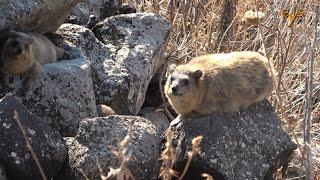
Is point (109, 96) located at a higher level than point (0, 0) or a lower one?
lower

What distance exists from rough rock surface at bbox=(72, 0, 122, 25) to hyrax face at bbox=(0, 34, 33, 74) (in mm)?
1358

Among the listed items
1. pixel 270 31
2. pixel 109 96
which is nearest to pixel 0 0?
pixel 109 96

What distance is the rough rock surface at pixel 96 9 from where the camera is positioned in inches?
287

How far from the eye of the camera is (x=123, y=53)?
6.63 meters

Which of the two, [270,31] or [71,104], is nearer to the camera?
[71,104]

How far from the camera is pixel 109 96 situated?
20.5 ft

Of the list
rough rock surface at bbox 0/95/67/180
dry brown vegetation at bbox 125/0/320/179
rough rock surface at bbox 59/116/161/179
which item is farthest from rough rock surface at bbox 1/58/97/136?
dry brown vegetation at bbox 125/0/320/179

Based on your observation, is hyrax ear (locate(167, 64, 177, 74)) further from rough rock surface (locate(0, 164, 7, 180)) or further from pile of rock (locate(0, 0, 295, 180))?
rough rock surface (locate(0, 164, 7, 180))

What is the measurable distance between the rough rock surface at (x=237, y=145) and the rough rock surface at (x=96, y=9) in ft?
7.62

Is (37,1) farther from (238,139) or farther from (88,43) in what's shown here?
(238,139)

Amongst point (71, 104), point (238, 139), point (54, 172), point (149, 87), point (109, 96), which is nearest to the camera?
point (54, 172)

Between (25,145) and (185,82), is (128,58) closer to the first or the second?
(185,82)

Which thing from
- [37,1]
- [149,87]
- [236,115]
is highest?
[37,1]

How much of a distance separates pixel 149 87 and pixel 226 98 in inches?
67.8
